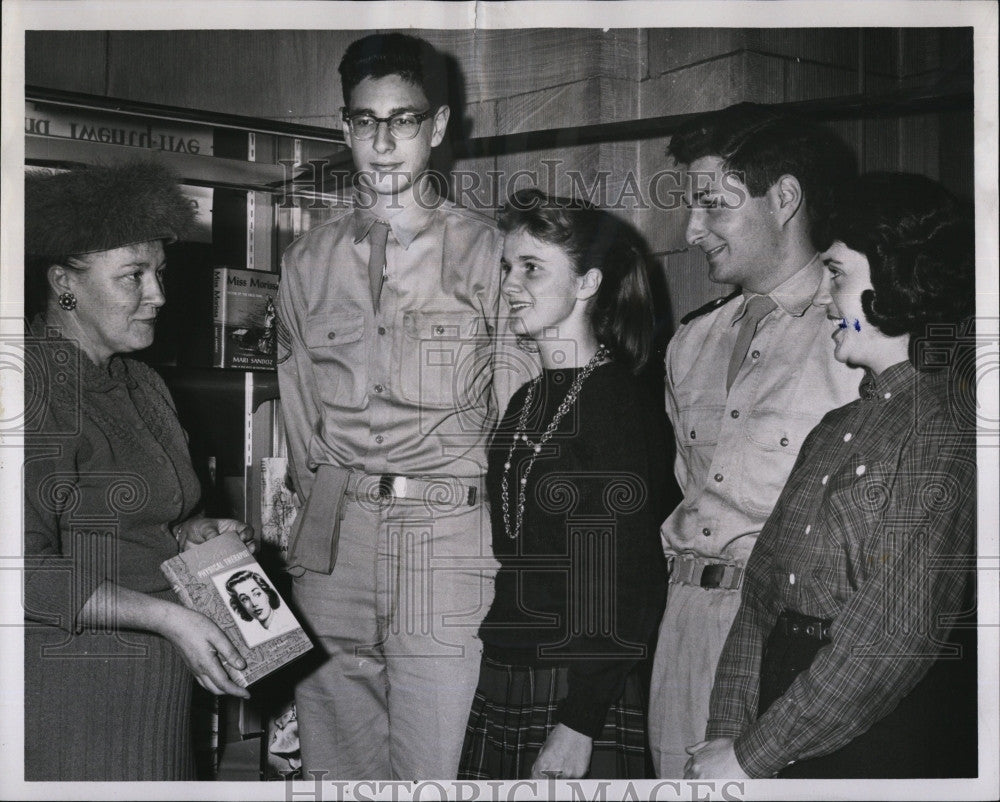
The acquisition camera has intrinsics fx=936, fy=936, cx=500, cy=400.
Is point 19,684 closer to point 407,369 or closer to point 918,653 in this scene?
point 407,369

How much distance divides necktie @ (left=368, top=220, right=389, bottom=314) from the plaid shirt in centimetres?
97

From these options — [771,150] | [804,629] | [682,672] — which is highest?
[771,150]

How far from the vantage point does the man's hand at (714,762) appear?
1.97m

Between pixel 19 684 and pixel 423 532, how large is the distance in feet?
3.02

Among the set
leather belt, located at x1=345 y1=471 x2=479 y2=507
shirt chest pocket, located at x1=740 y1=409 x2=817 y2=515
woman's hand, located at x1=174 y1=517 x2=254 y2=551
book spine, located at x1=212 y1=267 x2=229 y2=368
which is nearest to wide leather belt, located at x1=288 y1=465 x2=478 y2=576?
leather belt, located at x1=345 y1=471 x2=479 y2=507

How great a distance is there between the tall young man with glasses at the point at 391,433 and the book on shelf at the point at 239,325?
0.04m

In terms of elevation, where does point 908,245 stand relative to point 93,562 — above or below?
above

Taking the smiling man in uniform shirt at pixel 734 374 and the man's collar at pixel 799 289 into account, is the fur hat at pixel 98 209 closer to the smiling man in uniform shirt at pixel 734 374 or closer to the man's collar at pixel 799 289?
the smiling man in uniform shirt at pixel 734 374

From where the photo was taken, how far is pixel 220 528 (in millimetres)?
2010

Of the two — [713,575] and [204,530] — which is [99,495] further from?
[713,575]

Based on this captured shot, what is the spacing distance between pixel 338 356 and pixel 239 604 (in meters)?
0.56

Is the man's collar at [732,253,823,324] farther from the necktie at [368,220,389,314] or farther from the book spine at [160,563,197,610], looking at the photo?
the book spine at [160,563,197,610]

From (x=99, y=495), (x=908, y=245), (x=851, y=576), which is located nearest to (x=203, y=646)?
(x=99, y=495)

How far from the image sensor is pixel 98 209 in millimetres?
1981
